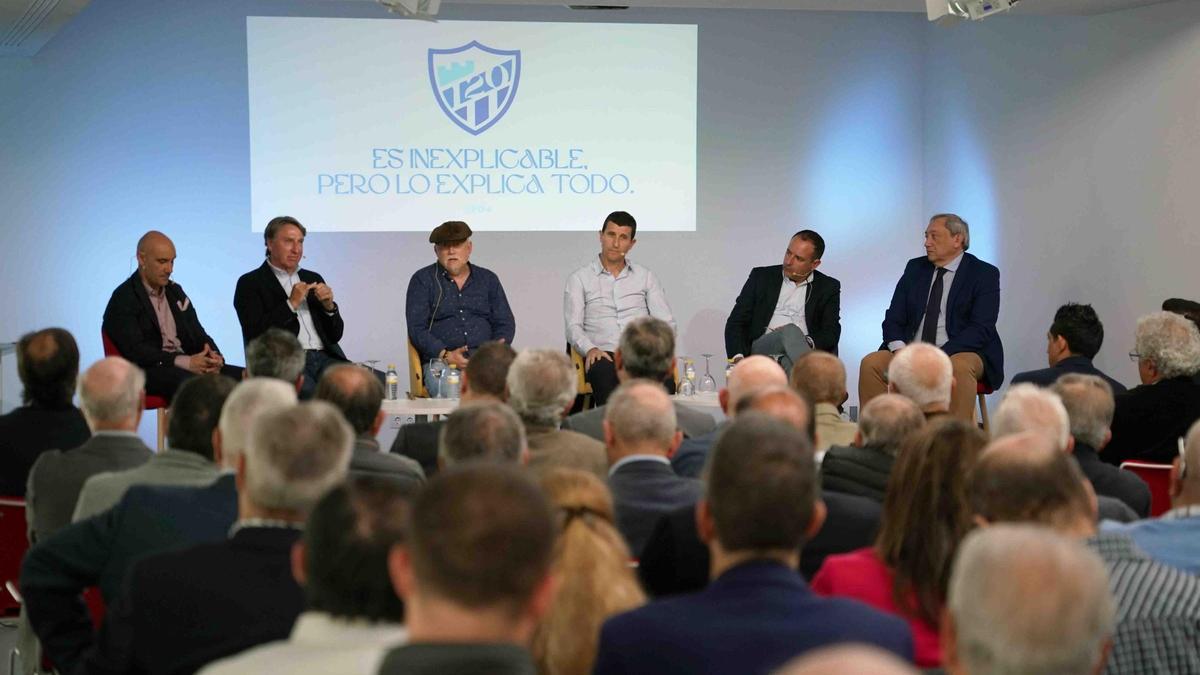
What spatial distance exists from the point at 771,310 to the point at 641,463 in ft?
15.6

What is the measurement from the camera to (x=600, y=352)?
7.47 metres

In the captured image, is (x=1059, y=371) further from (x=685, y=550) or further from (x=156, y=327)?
(x=156, y=327)

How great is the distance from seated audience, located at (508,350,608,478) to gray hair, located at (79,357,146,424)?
3.33ft

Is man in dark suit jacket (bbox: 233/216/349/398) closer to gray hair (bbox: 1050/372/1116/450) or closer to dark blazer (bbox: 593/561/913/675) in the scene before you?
gray hair (bbox: 1050/372/1116/450)

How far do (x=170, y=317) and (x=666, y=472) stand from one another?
4447 millimetres

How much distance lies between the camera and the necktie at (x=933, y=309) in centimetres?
766

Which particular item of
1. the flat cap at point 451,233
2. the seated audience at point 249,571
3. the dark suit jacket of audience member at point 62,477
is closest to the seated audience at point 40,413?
the dark suit jacket of audience member at point 62,477

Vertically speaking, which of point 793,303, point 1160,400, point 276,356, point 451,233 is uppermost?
point 451,233

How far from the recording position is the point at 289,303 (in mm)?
7094

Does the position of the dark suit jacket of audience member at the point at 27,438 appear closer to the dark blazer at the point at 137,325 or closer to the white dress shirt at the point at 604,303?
the dark blazer at the point at 137,325

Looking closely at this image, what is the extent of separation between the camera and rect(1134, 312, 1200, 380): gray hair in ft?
16.8

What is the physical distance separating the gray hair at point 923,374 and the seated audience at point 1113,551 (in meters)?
1.92

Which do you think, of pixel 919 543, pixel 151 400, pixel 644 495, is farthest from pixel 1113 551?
pixel 151 400

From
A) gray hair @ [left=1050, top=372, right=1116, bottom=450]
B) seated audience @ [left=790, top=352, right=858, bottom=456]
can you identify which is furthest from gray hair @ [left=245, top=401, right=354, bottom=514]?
seated audience @ [left=790, top=352, right=858, bottom=456]
